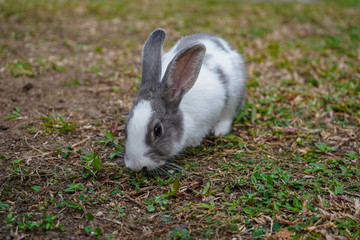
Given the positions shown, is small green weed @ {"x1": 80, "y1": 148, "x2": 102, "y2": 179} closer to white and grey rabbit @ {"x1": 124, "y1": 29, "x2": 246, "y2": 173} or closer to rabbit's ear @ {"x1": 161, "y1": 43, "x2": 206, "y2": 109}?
white and grey rabbit @ {"x1": 124, "y1": 29, "x2": 246, "y2": 173}

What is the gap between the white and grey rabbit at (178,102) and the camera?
12.3 feet

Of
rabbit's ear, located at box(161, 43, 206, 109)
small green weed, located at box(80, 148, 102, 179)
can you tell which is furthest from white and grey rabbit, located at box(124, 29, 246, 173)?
small green weed, located at box(80, 148, 102, 179)

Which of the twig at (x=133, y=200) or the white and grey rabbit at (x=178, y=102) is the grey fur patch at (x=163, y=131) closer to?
the white and grey rabbit at (x=178, y=102)

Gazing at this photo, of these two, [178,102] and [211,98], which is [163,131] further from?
[211,98]

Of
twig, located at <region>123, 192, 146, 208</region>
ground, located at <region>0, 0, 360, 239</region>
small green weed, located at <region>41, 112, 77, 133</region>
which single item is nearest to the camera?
ground, located at <region>0, 0, 360, 239</region>

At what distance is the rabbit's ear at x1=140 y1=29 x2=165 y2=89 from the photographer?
416 cm

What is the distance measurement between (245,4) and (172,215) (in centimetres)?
904

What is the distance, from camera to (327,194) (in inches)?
145

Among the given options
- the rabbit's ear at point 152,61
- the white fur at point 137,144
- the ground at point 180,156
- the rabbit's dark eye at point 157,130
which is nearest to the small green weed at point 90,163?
the ground at point 180,156

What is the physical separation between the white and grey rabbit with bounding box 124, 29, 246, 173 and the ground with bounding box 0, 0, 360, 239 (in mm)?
271

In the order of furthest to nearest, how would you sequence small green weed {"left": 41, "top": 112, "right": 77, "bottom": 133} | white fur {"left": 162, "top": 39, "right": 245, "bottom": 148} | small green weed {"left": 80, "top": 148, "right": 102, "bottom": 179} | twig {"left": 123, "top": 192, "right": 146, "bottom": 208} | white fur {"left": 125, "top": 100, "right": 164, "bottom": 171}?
small green weed {"left": 41, "top": 112, "right": 77, "bottom": 133} → white fur {"left": 162, "top": 39, "right": 245, "bottom": 148} → small green weed {"left": 80, "top": 148, "right": 102, "bottom": 179} → white fur {"left": 125, "top": 100, "right": 164, "bottom": 171} → twig {"left": 123, "top": 192, "right": 146, "bottom": 208}

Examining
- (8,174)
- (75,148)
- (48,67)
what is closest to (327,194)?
(75,148)

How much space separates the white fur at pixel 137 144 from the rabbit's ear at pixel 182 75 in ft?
1.53

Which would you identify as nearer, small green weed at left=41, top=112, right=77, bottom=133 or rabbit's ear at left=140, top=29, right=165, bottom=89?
rabbit's ear at left=140, top=29, right=165, bottom=89
